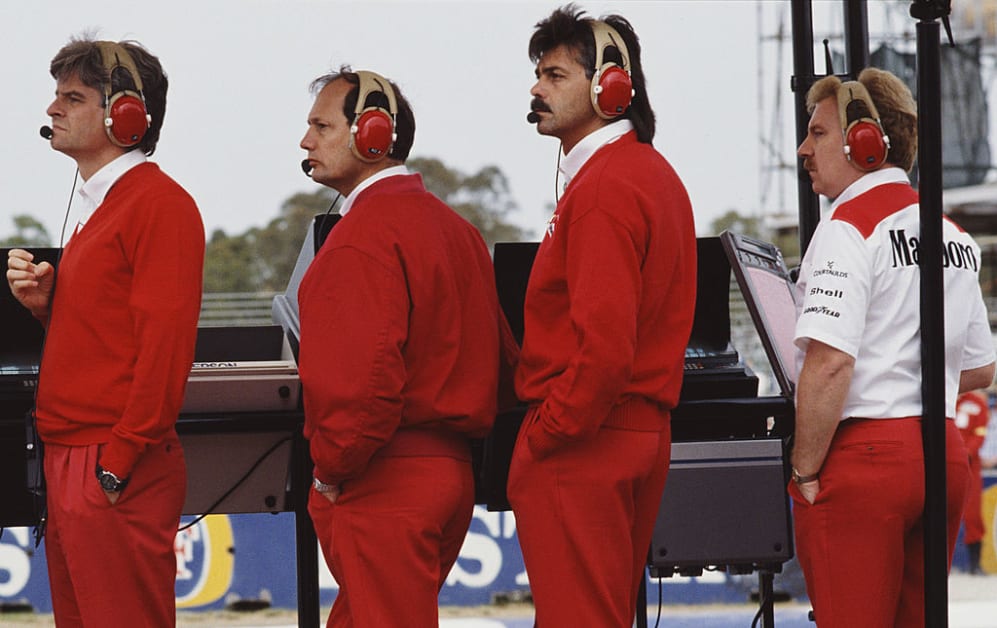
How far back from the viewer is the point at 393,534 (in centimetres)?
252

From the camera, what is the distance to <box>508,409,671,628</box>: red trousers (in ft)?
8.07

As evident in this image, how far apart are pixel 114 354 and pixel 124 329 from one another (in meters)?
0.06

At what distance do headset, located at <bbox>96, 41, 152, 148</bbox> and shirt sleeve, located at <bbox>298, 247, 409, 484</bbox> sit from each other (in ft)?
1.72

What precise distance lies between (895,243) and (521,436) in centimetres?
87

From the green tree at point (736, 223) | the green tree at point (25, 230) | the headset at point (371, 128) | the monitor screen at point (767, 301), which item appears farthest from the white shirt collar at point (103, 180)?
the green tree at point (736, 223)

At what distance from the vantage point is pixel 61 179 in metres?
10.7

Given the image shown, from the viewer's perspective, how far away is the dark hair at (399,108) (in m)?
2.67

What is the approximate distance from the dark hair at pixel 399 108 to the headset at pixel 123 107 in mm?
388

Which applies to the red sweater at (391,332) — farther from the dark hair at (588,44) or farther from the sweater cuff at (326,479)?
the dark hair at (588,44)

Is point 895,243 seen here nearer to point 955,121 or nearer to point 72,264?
point 72,264

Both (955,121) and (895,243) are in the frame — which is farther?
(955,121)

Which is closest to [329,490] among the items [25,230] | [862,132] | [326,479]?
[326,479]

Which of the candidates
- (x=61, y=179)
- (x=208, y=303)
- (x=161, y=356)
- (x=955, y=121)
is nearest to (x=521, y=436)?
(x=161, y=356)

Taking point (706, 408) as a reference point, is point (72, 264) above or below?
above
